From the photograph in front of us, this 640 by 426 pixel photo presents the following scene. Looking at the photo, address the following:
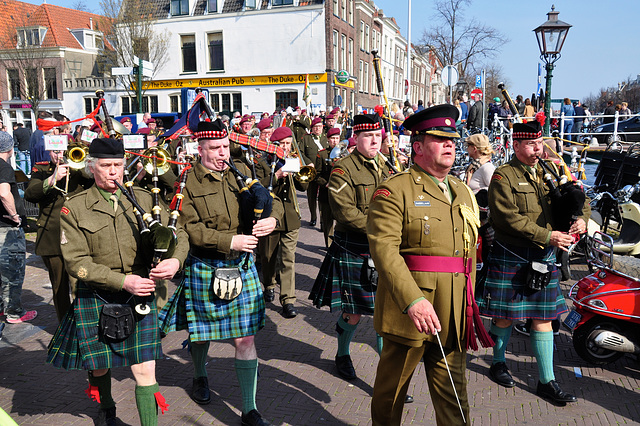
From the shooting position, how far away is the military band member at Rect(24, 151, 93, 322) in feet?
16.4

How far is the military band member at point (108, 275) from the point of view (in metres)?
3.19

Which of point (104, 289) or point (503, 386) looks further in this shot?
point (503, 386)

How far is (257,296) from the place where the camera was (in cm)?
390

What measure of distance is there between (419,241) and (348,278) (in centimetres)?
165

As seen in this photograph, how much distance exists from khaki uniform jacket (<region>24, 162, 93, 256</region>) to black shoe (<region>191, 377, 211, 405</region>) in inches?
80.9

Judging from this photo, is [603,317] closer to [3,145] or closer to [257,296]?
[257,296]

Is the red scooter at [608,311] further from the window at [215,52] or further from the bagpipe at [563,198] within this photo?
the window at [215,52]

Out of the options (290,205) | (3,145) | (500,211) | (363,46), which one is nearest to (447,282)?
(500,211)

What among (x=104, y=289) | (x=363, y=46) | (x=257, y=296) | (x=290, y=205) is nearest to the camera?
(x=104, y=289)

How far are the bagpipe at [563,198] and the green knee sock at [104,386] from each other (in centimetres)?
351

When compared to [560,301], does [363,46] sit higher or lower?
higher

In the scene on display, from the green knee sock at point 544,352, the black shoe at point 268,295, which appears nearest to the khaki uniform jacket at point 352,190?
the green knee sock at point 544,352

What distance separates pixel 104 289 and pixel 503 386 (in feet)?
10.5

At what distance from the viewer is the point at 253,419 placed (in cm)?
374
